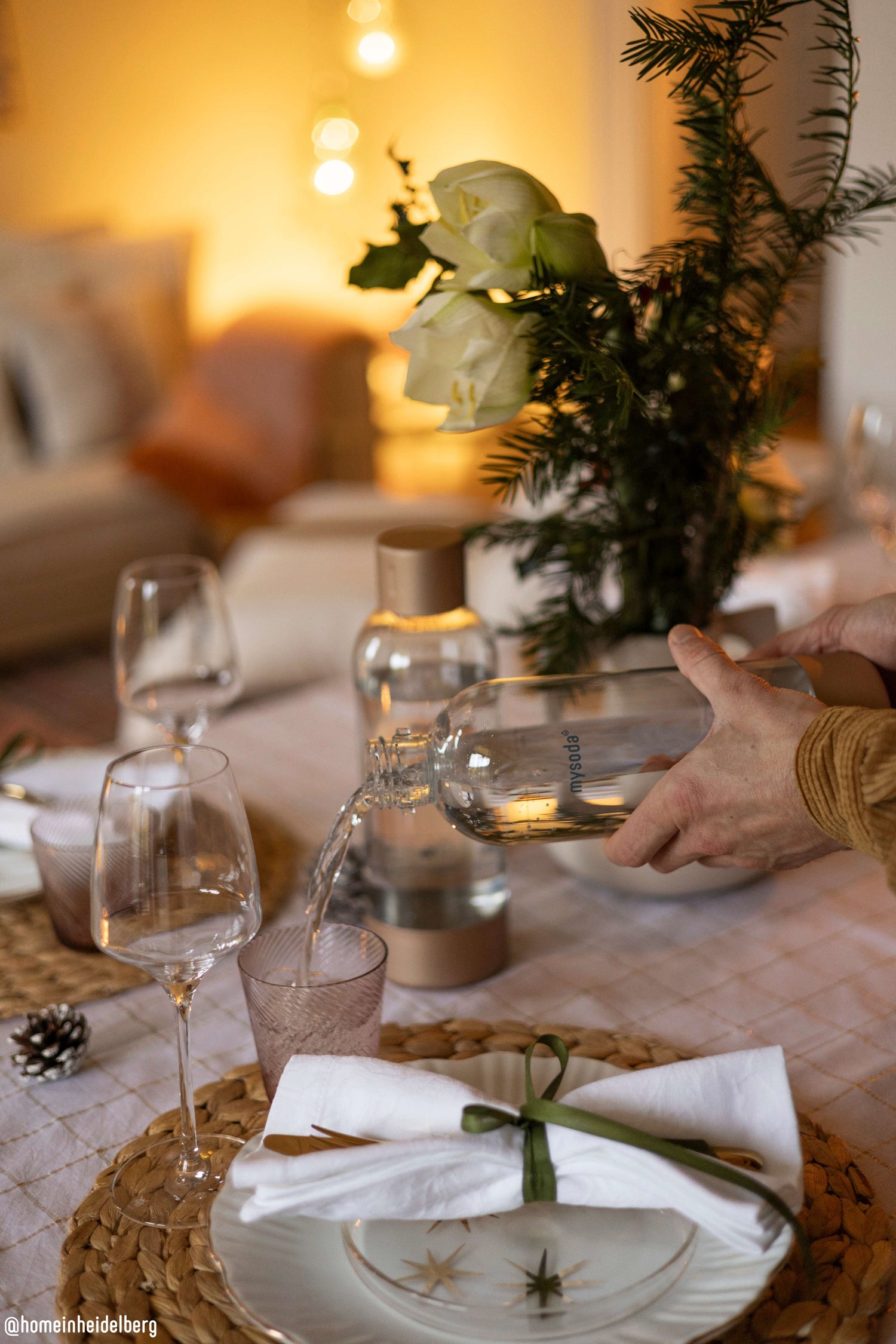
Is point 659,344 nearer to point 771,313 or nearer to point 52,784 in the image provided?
point 771,313

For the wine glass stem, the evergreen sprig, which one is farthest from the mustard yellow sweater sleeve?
the wine glass stem

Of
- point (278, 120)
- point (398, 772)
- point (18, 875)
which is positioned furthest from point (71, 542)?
point (398, 772)

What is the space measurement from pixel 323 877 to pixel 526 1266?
0.80 ft

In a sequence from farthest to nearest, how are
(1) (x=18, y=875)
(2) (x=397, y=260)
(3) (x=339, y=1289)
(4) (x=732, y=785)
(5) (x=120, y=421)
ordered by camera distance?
(5) (x=120, y=421), (1) (x=18, y=875), (2) (x=397, y=260), (4) (x=732, y=785), (3) (x=339, y=1289)

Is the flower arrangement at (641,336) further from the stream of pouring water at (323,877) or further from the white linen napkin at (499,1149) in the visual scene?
the white linen napkin at (499,1149)

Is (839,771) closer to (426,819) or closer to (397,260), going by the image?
(426,819)

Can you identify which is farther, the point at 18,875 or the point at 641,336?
the point at 18,875

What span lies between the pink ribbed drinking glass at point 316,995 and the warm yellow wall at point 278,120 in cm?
356

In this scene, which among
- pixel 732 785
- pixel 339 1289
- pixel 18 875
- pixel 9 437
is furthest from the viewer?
pixel 9 437

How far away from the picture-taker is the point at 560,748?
690mm

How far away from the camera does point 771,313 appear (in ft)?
2.74

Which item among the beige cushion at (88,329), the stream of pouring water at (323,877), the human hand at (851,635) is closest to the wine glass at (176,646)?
the stream of pouring water at (323,877)

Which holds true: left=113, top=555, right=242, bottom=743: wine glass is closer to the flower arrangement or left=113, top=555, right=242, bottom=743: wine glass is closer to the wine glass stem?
the flower arrangement

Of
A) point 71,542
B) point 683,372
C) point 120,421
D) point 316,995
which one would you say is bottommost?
point 71,542
